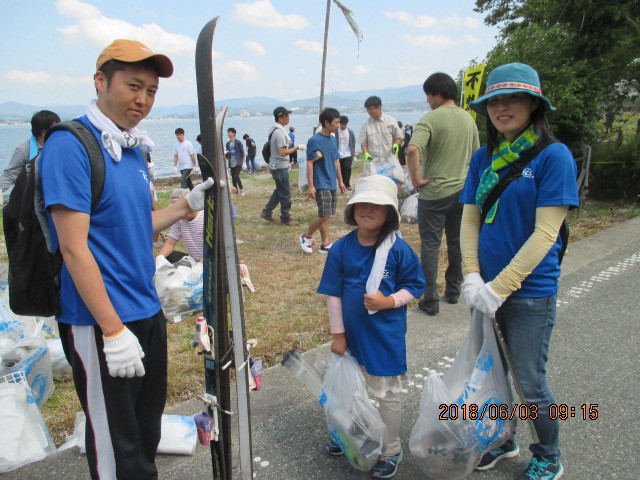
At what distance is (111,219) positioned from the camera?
5.34 feet

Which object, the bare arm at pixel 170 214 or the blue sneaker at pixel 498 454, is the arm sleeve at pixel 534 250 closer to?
the blue sneaker at pixel 498 454

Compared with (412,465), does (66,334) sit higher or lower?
higher

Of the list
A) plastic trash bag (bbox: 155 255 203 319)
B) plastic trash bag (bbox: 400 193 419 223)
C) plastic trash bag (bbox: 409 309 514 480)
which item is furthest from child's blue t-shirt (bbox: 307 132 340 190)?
plastic trash bag (bbox: 409 309 514 480)

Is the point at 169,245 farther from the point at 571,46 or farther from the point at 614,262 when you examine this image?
the point at 571,46

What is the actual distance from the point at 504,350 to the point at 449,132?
2344mm

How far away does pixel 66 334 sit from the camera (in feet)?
5.66

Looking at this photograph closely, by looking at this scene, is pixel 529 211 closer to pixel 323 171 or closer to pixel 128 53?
pixel 128 53

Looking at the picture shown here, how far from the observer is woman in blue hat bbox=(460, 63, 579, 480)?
74.7 inches

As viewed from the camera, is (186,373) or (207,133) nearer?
(207,133)

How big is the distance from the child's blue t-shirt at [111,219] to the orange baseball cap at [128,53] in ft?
0.77

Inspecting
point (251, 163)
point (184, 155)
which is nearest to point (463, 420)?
point (184, 155)

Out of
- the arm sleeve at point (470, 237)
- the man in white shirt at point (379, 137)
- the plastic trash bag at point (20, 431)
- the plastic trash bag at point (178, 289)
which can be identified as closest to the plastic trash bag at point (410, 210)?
the man in white shirt at point (379, 137)

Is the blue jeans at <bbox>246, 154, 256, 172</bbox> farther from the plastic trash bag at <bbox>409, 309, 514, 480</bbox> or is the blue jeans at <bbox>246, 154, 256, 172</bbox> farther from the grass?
the plastic trash bag at <bbox>409, 309, 514, 480</bbox>

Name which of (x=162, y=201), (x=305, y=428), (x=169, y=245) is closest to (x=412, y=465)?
(x=305, y=428)
